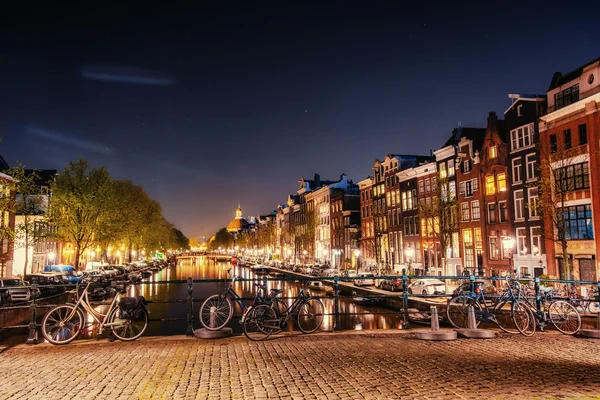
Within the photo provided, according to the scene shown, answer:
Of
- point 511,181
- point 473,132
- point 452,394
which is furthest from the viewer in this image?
point 473,132

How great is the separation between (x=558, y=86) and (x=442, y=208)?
630 inches

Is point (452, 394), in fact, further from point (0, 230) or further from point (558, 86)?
point (0, 230)

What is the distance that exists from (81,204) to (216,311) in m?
48.8

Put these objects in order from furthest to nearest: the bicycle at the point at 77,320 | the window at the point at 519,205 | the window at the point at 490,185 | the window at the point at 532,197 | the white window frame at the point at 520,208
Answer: the window at the point at 490,185 < the window at the point at 519,205 < the white window frame at the point at 520,208 < the window at the point at 532,197 < the bicycle at the point at 77,320

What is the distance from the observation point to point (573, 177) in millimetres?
38469

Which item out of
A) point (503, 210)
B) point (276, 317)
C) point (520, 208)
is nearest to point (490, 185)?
point (503, 210)

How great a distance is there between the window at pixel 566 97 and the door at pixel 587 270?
12982 millimetres

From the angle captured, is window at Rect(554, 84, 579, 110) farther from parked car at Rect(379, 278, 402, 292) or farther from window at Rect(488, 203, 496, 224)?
parked car at Rect(379, 278, 402, 292)

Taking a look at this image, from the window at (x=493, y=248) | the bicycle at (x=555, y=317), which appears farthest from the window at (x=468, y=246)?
the bicycle at (x=555, y=317)

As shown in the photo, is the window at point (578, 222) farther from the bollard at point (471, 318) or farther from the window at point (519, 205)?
the bollard at point (471, 318)

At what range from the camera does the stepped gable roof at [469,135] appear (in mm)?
55328

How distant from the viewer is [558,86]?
1638 inches

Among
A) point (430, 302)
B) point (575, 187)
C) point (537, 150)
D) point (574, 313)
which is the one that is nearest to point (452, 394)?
point (574, 313)

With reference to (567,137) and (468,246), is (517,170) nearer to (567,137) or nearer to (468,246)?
(567,137)
